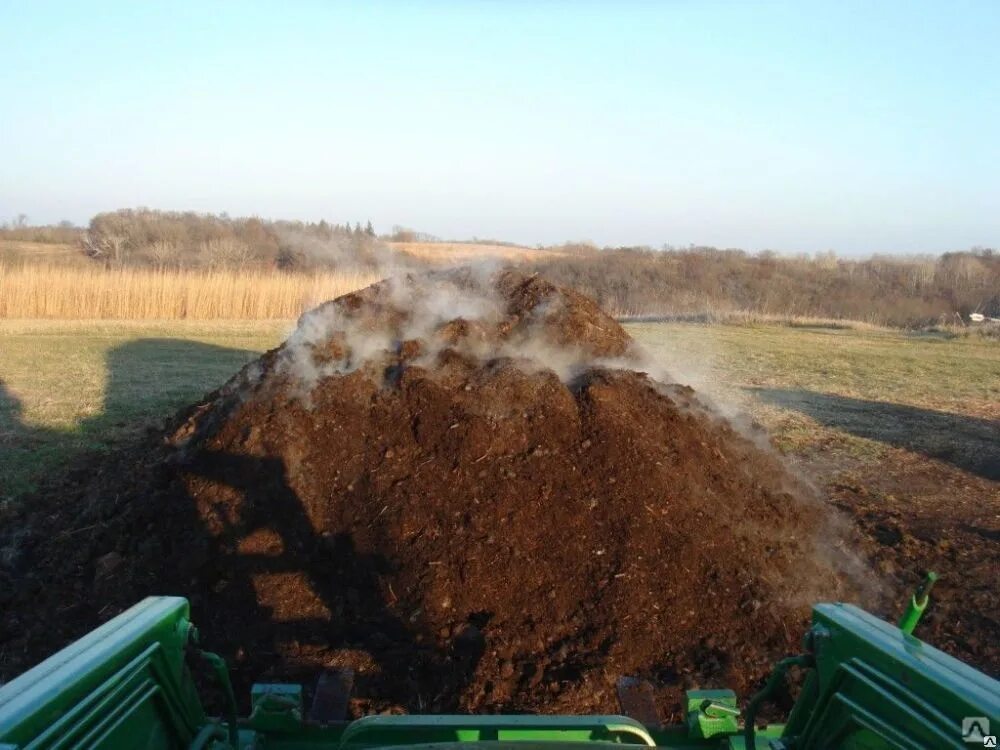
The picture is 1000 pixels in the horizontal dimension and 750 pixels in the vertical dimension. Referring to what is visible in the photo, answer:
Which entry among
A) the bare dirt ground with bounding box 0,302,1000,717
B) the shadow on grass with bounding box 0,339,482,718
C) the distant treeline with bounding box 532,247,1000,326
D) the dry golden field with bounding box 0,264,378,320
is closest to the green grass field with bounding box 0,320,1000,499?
the dry golden field with bounding box 0,264,378,320

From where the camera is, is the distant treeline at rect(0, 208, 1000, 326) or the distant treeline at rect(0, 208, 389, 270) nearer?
the distant treeline at rect(0, 208, 389, 270)

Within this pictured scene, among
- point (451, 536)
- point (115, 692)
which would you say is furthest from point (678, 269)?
point (115, 692)

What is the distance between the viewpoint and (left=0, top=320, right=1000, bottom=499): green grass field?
8.59 m

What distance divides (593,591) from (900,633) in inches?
81.5

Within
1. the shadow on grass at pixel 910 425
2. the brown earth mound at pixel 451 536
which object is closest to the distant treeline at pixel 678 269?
the shadow on grass at pixel 910 425

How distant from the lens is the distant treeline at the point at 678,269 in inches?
1178

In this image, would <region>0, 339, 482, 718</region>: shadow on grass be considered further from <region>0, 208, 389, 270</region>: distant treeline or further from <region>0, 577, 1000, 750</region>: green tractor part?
<region>0, 208, 389, 270</region>: distant treeline

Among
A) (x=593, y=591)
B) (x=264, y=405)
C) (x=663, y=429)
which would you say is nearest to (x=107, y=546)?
(x=264, y=405)

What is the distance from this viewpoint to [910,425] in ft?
33.7

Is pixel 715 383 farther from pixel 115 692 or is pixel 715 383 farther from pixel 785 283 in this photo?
pixel 785 283

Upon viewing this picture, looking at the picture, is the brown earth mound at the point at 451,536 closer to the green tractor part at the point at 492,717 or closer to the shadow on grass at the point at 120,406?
the green tractor part at the point at 492,717

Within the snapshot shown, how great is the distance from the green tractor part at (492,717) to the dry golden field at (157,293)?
2096cm

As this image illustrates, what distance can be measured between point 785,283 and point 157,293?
31823mm

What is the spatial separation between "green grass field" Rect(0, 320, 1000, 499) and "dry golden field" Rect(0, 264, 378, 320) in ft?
6.21
